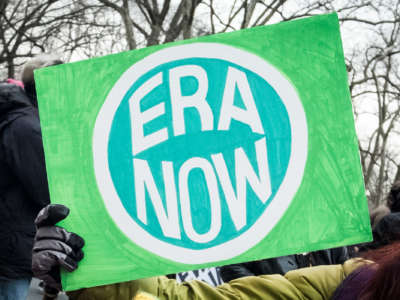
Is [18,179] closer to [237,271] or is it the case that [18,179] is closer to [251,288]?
[237,271]

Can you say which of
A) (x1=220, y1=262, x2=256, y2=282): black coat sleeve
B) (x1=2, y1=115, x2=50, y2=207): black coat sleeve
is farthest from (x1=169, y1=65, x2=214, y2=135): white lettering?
(x1=220, y1=262, x2=256, y2=282): black coat sleeve

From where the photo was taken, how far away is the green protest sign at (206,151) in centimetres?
122

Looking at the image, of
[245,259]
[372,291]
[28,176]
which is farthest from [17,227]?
[372,291]

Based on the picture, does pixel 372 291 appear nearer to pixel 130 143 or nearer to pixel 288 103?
pixel 288 103

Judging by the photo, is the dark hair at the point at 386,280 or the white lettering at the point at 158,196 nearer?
the dark hair at the point at 386,280

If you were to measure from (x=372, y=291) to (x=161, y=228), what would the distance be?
1.61 ft

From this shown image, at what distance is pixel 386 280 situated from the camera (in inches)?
38.2

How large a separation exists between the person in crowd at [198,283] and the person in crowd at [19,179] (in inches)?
37.8

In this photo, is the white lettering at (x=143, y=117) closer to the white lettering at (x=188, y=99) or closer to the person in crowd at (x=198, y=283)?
the white lettering at (x=188, y=99)

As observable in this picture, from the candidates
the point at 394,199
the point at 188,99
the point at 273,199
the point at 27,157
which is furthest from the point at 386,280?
the point at 394,199

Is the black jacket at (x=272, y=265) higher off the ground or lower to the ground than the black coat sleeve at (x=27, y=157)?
lower

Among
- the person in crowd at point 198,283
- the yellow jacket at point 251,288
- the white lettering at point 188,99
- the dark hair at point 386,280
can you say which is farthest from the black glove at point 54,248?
the dark hair at point 386,280

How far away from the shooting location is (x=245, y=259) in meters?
1.21

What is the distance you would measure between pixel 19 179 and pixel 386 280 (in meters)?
1.62
